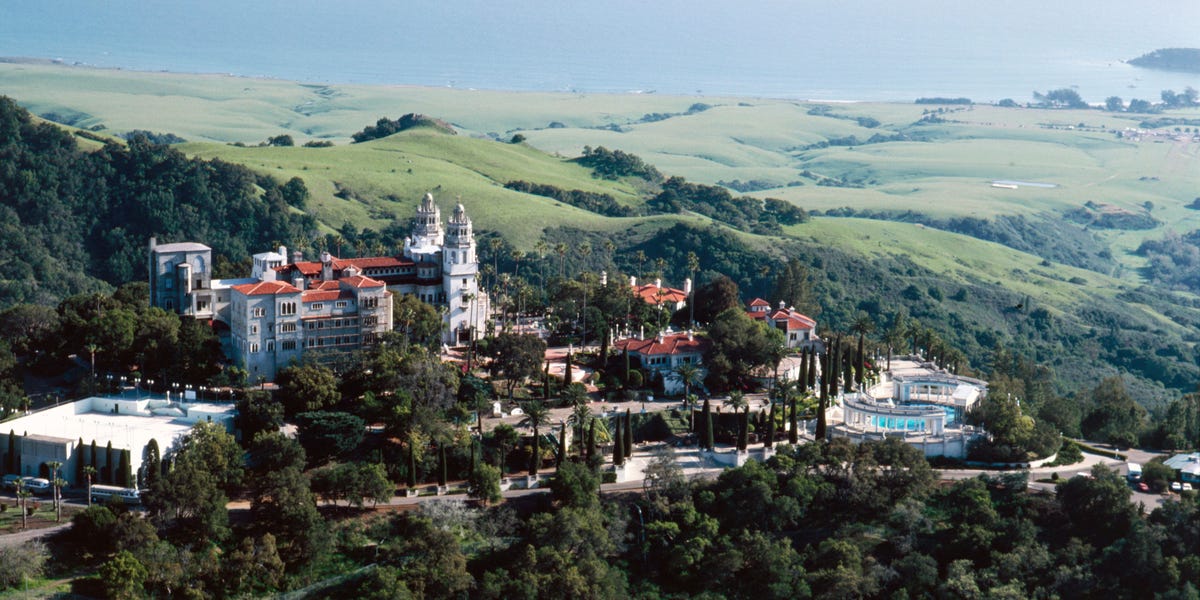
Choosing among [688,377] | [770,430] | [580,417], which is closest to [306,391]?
[580,417]

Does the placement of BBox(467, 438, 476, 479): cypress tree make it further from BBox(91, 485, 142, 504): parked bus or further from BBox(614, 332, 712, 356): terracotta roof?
BBox(614, 332, 712, 356): terracotta roof

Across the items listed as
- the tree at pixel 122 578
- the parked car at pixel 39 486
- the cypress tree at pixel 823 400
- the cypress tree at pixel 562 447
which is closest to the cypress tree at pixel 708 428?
the cypress tree at pixel 823 400

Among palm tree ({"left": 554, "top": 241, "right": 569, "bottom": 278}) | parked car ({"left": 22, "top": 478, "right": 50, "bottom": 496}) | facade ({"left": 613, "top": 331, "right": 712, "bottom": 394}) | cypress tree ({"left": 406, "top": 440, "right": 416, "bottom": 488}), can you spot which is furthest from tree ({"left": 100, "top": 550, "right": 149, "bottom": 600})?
palm tree ({"left": 554, "top": 241, "right": 569, "bottom": 278})

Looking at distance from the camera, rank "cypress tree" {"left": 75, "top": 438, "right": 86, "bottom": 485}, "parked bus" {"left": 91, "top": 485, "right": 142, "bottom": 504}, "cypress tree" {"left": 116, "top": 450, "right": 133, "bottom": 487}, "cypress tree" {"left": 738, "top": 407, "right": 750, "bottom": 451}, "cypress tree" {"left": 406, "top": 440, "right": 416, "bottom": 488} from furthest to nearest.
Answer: "cypress tree" {"left": 738, "top": 407, "right": 750, "bottom": 451}, "cypress tree" {"left": 406, "top": 440, "right": 416, "bottom": 488}, "cypress tree" {"left": 75, "top": 438, "right": 86, "bottom": 485}, "cypress tree" {"left": 116, "top": 450, "right": 133, "bottom": 487}, "parked bus" {"left": 91, "top": 485, "right": 142, "bottom": 504}

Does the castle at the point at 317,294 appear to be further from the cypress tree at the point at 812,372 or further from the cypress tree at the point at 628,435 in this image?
the cypress tree at the point at 812,372

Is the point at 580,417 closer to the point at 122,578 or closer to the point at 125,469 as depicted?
the point at 125,469

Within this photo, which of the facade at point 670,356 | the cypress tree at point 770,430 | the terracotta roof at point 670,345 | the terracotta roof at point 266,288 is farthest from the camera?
the terracotta roof at point 670,345
